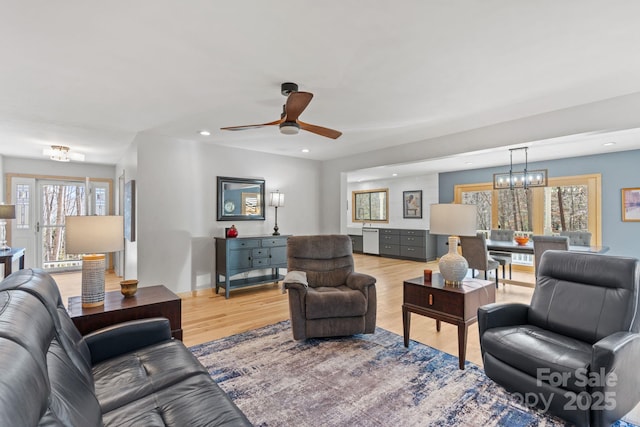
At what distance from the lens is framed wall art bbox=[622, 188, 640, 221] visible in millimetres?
5109

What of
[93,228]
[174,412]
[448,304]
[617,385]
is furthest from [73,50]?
[617,385]

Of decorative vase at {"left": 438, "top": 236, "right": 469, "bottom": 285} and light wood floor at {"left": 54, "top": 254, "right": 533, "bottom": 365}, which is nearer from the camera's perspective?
decorative vase at {"left": 438, "top": 236, "right": 469, "bottom": 285}

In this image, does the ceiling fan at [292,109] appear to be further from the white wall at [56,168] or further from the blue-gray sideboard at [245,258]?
the white wall at [56,168]

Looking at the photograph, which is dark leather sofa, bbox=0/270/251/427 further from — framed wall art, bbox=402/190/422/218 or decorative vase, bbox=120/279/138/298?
framed wall art, bbox=402/190/422/218

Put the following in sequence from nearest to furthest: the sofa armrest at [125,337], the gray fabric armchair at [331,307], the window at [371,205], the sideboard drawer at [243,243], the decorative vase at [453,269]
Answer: the sofa armrest at [125,337], the decorative vase at [453,269], the gray fabric armchair at [331,307], the sideboard drawer at [243,243], the window at [371,205]

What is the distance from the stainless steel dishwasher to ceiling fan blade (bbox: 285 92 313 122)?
6.53 meters

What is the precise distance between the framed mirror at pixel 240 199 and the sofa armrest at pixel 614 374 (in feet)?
14.8

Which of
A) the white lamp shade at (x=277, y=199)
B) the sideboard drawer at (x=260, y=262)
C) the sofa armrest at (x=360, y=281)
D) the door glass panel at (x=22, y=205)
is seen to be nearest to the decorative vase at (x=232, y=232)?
the sideboard drawer at (x=260, y=262)

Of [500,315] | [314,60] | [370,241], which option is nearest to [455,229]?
[500,315]

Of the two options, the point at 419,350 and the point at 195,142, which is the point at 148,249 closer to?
the point at 195,142

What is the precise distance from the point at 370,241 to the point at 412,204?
5.18ft

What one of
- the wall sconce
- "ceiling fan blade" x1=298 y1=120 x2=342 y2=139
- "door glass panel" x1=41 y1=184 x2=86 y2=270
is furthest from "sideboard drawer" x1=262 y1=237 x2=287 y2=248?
"door glass panel" x1=41 y1=184 x2=86 y2=270

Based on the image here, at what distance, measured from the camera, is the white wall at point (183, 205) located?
13.9ft

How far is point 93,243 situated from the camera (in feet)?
6.86
